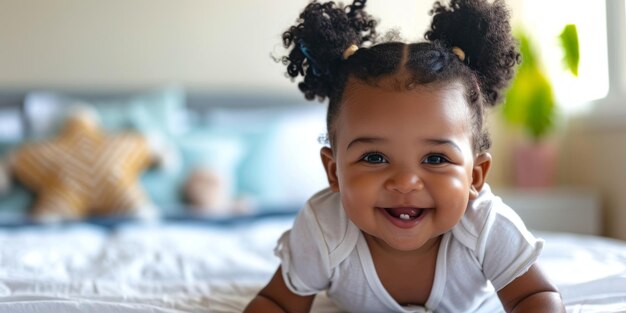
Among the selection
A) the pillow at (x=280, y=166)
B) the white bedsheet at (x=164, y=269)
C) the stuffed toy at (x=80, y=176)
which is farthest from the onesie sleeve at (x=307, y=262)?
the pillow at (x=280, y=166)

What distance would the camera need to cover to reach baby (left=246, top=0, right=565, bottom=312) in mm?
935

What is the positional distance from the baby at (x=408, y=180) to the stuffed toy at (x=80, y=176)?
1.49 m

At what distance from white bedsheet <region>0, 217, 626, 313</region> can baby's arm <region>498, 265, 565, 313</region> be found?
11 cm

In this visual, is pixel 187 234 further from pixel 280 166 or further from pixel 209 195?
pixel 280 166

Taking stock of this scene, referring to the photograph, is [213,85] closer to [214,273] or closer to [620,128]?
[620,128]

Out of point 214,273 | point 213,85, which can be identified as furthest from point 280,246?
point 213,85

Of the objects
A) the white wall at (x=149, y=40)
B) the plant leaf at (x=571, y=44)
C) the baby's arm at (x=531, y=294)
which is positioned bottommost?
the baby's arm at (x=531, y=294)

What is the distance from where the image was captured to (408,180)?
0.90 m

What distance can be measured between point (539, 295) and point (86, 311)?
2.05 feet

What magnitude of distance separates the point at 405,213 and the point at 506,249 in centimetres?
17

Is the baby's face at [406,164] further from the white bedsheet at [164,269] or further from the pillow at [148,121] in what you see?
the pillow at [148,121]

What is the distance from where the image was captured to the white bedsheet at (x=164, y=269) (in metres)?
1.11

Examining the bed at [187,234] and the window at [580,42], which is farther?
the window at [580,42]

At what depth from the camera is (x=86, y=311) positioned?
3.33ft
